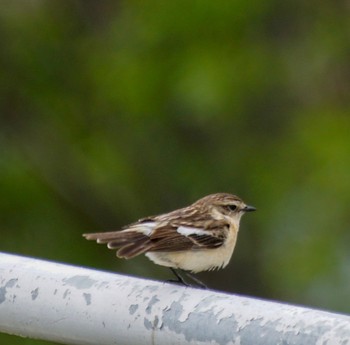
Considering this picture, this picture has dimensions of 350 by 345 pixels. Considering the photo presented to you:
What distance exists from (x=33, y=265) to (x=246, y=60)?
7843mm

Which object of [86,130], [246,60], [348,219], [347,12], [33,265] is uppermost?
[347,12]

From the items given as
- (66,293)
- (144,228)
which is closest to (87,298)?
(66,293)

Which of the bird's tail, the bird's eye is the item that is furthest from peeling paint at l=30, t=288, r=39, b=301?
the bird's eye

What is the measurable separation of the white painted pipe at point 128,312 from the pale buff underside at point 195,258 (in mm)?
1917

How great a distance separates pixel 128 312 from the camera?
3.03 meters

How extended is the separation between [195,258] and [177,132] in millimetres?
5720

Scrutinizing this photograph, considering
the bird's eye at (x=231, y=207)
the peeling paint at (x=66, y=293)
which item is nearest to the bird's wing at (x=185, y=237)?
the bird's eye at (x=231, y=207)

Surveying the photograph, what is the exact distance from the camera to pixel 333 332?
254 centimetres

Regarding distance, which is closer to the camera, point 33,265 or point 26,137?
point 33,265

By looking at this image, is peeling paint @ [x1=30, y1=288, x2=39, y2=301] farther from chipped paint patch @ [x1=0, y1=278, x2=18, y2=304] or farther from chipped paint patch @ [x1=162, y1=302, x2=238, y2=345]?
chipped paint patch @ [x1=162, y1=302, x2=238, y2=345]

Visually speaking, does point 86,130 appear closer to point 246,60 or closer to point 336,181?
point 246,60

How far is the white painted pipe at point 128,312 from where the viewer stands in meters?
2.70

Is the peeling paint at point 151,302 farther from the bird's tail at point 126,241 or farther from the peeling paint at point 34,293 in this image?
the bird's tail at point 126,241

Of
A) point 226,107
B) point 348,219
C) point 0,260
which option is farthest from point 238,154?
point 0,260
